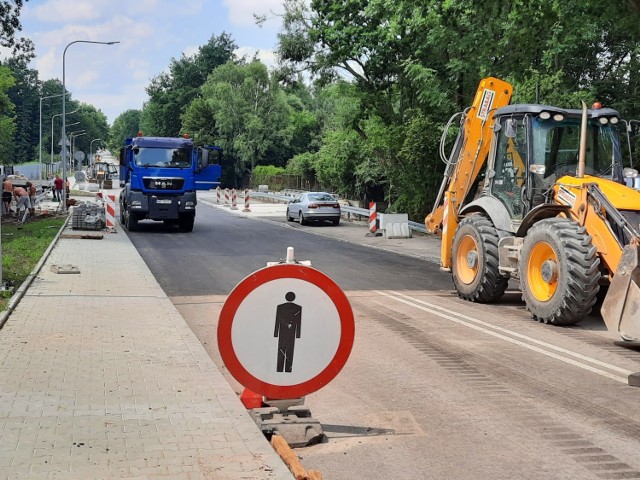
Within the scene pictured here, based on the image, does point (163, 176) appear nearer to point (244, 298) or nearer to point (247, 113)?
point (244, 298)

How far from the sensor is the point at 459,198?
1433 cm

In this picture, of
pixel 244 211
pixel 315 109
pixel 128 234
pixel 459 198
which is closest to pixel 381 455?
pixel 459 198

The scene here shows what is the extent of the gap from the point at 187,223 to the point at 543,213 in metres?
18.7

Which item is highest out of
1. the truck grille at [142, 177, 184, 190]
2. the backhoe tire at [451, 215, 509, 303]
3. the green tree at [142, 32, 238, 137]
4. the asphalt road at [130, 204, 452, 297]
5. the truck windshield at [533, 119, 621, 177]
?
the green tree at [142, 32, 238, 137]

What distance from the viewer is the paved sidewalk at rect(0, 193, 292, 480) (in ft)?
16.0

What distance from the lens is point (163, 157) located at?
28000mm

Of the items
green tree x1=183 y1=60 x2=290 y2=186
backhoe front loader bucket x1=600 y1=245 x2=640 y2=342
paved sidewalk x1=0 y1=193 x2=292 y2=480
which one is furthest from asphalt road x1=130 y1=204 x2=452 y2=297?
green tree x1=183 y1=60 x2=290 y2=186

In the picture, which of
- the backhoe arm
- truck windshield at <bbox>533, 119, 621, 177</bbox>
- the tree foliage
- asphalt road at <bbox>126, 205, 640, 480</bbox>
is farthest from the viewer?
the tree foliage

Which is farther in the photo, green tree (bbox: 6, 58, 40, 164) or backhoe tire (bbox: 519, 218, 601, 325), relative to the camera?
green tree (bbox: 6, 58, 40, 164)

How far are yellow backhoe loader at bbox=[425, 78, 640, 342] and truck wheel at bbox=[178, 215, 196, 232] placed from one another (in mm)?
14816

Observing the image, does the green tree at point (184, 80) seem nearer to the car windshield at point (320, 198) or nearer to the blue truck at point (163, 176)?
the car windshield at point (320, 198)

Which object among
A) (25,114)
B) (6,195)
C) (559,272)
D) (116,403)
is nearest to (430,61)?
(6,195)

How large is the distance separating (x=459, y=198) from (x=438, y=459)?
9345mm

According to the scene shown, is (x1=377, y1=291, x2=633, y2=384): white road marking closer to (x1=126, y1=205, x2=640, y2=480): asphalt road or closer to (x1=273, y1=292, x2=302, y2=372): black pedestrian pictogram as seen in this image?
(x1=126, y1=205, x2=640, y2=480): asphalt road
